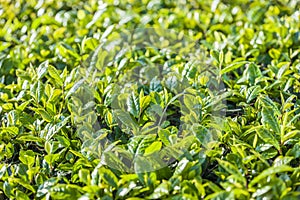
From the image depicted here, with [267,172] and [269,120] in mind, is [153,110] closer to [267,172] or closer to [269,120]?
[269,120]

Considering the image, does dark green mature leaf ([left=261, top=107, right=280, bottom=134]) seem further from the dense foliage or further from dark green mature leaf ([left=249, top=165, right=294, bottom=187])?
dark green mature leaf ([left=249, top=165, right=294, bottom=187])

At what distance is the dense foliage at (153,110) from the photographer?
1599 millimetres

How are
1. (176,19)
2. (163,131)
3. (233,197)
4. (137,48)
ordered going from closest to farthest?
(233,197) < (163,131) < (137,48) < (176,19)

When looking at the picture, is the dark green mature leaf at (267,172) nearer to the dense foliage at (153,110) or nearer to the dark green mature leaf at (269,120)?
the dense foliage at (153,110)

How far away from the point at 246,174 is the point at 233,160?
0.06 metres

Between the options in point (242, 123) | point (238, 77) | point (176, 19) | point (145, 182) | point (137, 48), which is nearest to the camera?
point (145, 182)

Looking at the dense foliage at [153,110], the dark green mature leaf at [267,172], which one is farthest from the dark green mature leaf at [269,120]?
the dark green mature leaf at [267,172]

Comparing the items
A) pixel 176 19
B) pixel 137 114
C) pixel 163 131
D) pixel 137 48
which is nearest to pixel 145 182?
pixel 163 131

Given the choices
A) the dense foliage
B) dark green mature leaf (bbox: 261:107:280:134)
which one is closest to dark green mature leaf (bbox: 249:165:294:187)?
the dense foliage

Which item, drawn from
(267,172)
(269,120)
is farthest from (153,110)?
(267,172)

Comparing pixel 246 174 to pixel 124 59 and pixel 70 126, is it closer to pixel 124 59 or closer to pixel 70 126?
pixel 70 126

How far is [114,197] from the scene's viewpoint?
1596 millimetres

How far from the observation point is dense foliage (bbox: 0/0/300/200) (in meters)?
1.60

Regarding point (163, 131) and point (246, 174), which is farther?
point (163, 131)
